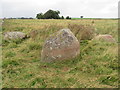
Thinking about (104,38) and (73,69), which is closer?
(73,69)

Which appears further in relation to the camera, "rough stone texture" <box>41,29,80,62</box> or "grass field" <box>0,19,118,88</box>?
"rough stone texture" <box>41,29,80,62</box>

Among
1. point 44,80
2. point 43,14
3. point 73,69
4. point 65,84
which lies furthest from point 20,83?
point 43,14

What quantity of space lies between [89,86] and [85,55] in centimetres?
256

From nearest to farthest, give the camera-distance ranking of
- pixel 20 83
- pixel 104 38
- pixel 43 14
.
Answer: pixel 20 83, pixel 104 38, pixel 43 14

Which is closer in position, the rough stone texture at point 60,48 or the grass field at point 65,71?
the grass field at point 65,71

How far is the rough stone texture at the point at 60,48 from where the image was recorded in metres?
6.52

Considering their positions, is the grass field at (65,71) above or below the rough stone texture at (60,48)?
below

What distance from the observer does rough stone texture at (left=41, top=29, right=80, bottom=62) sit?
652 cm

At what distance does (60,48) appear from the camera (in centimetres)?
654

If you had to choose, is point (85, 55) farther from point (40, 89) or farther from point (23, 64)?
point (40, 89)

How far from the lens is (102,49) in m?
8.16

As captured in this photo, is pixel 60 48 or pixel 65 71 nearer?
pixel 65 71

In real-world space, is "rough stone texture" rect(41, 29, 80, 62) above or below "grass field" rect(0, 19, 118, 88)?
above

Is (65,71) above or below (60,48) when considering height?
below
